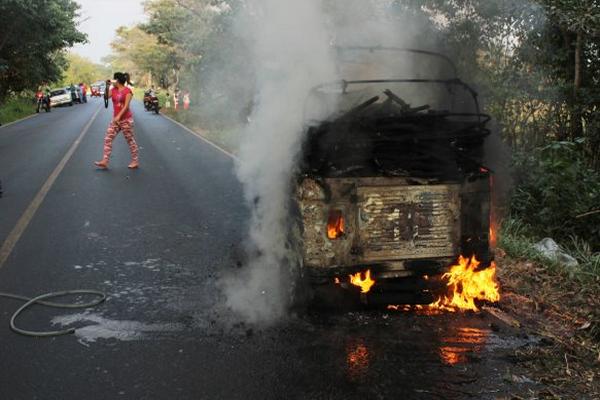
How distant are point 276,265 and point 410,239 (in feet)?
4.48

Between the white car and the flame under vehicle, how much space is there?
42963 mm

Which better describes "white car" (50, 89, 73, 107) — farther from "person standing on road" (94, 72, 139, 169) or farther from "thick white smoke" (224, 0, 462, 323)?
"thick white smoke" (224, 0, 462, 323)

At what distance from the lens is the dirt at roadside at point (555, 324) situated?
3.04 m

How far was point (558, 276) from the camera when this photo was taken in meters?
4.98

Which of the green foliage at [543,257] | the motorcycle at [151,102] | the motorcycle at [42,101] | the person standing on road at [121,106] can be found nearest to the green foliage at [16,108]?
the motorcycle at [42,101]

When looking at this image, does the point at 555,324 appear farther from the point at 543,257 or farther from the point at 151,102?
the point at 151,102

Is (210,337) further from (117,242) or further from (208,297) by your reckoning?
(117,242)

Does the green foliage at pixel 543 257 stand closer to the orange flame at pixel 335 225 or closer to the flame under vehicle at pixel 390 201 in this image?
the flame under vehicle at pixel 390 201

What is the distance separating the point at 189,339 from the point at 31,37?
102 ft

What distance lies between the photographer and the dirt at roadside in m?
3.04

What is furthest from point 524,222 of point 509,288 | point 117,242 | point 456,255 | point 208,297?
point 117,242

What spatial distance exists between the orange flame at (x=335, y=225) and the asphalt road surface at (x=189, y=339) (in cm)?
61

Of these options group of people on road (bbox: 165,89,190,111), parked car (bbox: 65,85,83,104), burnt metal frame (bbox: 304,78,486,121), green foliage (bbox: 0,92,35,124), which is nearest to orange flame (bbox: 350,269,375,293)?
burnt metal frame (bbox: 304,78,486,121)

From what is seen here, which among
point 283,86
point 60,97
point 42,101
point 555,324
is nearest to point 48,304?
point 283,86
